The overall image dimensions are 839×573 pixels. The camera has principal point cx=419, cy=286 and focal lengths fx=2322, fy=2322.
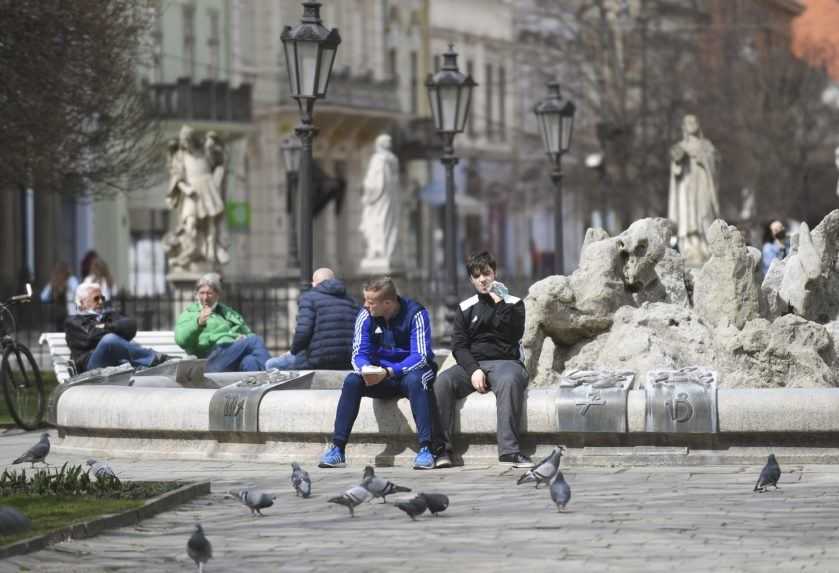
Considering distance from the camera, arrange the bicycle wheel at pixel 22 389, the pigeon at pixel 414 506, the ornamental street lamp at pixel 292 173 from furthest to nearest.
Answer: the ornamental street lamp at pixel 292 173 < the bicycle wheel at pixel 22 389 < the pigeon at pixel 414 506

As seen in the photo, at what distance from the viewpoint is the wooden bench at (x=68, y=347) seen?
19062mm

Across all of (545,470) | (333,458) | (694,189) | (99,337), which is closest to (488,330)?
(333,458)

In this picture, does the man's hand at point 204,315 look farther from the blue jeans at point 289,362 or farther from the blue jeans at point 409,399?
the blue jeans at point 409,399

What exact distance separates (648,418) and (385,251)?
75.7 feet

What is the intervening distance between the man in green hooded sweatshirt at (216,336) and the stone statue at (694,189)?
15987mm

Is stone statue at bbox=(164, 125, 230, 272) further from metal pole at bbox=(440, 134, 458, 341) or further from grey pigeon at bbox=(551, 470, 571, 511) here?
grey pigeon at bbox=(551, 470, 571, 511)

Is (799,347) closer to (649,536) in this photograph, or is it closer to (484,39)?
(649,536)

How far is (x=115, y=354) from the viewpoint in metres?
18.4

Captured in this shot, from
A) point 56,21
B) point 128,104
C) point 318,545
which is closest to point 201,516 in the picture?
point 318,545

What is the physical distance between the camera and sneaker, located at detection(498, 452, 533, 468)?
14.3 meters

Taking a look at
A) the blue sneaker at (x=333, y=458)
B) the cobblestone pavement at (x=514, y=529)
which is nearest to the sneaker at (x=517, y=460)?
the cobblestone pavement at (x=514, y=529)

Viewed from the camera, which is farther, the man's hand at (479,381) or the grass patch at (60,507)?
the man's hand at (479,381)

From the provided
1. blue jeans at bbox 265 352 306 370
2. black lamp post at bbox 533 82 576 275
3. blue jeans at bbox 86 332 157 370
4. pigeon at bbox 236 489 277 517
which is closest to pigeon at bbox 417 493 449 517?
pigeon at bbox 236 489 277 517

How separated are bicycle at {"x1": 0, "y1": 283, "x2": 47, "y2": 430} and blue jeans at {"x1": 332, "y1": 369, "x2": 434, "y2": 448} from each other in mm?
4931
